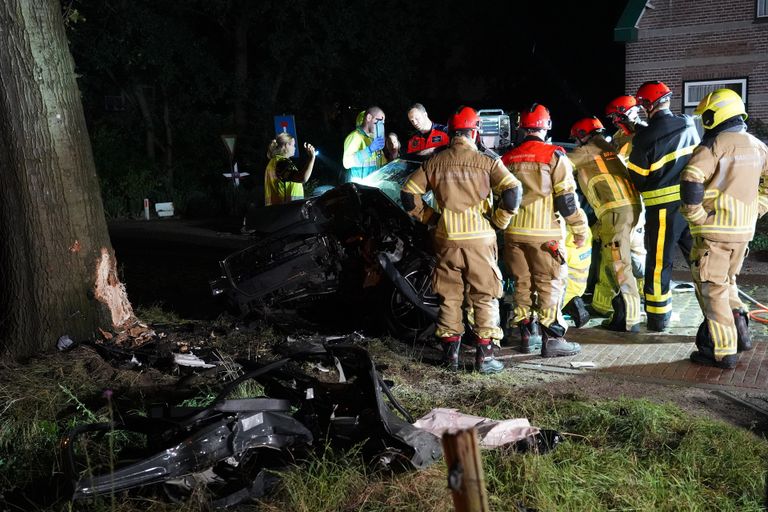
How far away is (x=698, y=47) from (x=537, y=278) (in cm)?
1557

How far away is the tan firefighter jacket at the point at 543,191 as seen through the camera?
6602 mm

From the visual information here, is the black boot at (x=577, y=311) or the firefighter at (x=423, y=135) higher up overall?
the firefighter at (x=423, y=135)

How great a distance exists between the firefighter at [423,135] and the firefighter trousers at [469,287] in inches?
84.2

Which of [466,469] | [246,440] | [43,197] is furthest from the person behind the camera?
[43,197]

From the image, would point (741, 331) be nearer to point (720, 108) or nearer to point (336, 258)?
point (720, 108)

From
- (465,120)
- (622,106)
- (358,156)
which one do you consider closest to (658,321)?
(622,106)

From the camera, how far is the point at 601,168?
7512mm

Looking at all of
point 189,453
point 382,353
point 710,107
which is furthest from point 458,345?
point 189,453

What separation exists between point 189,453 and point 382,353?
307cm

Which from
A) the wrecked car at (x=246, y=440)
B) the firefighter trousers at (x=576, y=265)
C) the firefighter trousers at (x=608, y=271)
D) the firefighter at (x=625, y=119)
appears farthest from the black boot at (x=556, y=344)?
the wrecked car at (x=246, y=440)

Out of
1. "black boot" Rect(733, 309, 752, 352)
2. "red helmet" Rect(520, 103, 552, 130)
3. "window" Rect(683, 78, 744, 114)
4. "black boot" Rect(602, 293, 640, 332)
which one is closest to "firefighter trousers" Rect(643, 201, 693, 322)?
"black boot" Rect(602, 293, 640, 332)

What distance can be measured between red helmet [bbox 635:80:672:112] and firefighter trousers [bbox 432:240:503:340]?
7.07 ft

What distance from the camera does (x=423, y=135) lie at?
852 centimetres

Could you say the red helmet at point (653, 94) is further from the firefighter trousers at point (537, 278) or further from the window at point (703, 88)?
the window at point (703, 88)
